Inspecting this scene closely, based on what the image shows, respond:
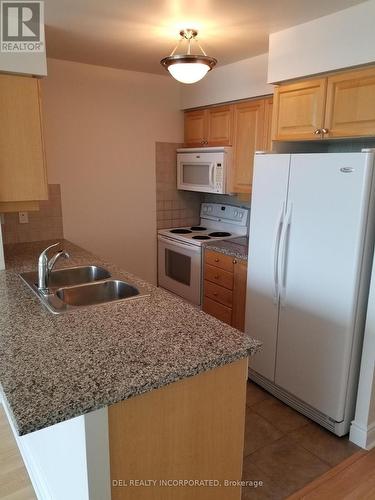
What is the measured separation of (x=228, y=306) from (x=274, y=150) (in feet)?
4.27

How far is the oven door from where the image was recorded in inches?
135

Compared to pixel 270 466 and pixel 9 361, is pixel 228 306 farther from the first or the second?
pixel 9 361

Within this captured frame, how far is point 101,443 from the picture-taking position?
114 centimetres

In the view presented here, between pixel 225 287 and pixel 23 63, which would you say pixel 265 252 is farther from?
pixel 23 63

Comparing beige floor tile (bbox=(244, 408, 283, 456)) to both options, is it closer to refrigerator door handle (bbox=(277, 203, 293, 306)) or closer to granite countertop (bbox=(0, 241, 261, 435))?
refrigerator door handle (bbox=(277, 203, 293, 306))

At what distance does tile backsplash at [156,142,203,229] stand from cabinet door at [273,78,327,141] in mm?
1525

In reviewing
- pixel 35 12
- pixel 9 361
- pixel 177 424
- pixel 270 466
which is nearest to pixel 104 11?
pixel 35 12

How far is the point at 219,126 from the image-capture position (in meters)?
3.47

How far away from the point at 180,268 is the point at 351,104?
2.08m

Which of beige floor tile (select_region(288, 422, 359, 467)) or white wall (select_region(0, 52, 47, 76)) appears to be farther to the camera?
white wall (select_region(0, 52, 47, 76))

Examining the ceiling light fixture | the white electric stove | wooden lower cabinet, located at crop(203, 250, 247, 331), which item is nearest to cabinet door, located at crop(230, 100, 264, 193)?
the white electric stove

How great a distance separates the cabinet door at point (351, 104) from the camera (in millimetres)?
2053

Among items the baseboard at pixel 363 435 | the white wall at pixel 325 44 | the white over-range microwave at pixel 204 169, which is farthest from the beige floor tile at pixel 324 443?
the white wall at pixel 325 44

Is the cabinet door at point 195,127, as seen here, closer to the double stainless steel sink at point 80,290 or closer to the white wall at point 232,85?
the white wall at point 232,85
